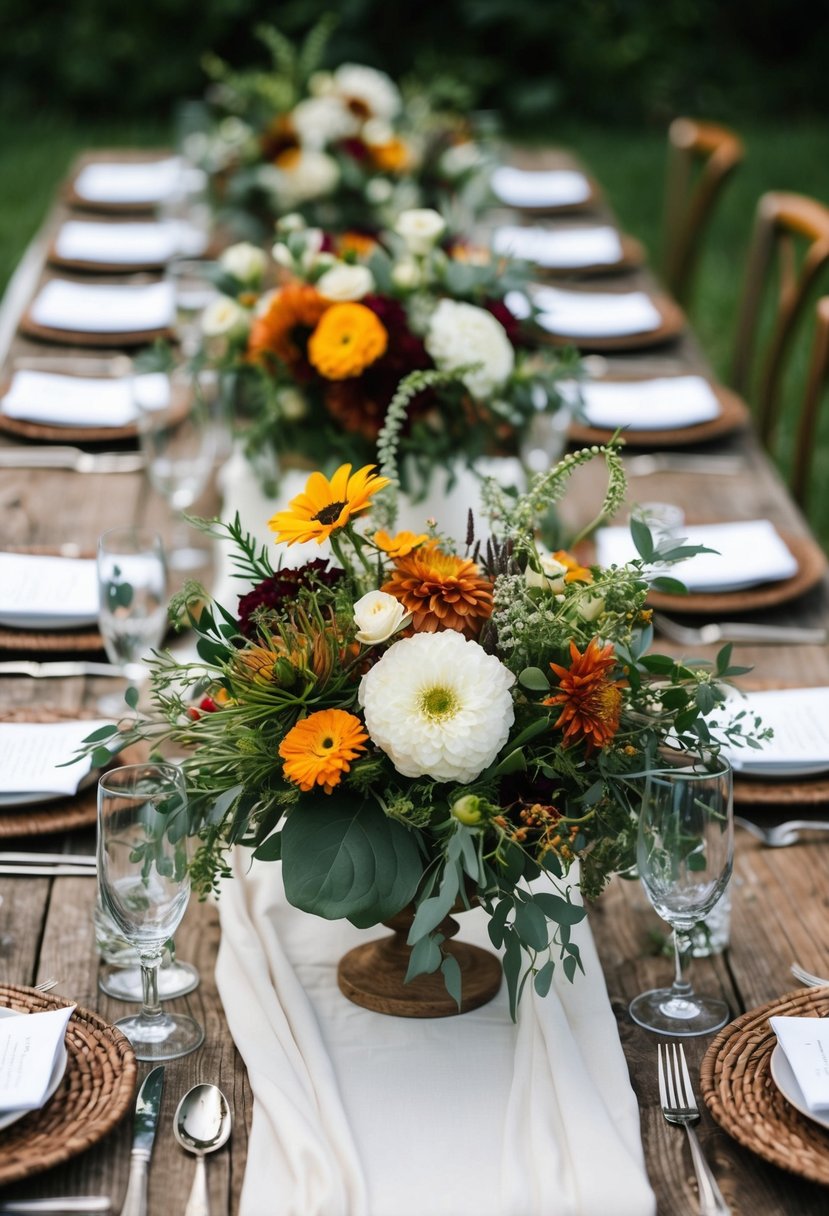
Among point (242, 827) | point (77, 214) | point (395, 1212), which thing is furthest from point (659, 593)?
point (77, 214)

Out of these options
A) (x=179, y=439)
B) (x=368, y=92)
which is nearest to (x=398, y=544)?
(x=179, y=439)

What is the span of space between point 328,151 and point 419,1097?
239cm

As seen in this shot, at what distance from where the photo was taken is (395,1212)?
109 cm

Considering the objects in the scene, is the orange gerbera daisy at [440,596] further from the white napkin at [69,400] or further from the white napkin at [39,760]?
the white napkin at [69,400]

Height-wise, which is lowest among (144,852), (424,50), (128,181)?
(424,50)

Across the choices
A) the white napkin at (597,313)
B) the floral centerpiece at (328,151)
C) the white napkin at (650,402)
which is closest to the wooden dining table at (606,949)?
the white napkin at (650,402)

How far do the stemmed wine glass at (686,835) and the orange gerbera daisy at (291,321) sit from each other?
975 mm

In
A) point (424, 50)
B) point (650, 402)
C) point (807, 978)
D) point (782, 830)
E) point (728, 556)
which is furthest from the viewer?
point (424, 50)

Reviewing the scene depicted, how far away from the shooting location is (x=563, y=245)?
357cm

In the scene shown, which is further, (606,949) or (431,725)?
(606,949)

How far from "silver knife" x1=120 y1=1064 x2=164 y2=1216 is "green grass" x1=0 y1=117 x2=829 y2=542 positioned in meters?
4.27

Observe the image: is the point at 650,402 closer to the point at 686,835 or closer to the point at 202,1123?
the point at 686,835

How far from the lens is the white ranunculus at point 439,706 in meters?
1.15

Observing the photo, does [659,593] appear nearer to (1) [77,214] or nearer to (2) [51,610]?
(2) [51,610]
